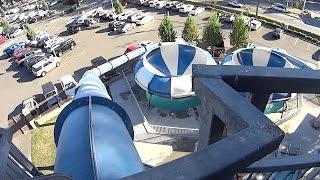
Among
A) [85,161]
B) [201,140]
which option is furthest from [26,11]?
[201,140]

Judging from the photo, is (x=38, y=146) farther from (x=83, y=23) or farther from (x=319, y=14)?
(x=319, y=14)

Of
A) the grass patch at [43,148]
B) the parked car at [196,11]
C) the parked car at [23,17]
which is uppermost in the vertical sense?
the parked car at [196,11]

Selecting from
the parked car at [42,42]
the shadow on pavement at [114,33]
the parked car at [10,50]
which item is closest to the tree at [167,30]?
the shadow on pavement at [114,33]

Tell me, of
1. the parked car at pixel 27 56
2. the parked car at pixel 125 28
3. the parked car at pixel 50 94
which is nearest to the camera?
the parked car at pixel 50 94

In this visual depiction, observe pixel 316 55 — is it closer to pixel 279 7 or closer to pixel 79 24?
pixel 279 7

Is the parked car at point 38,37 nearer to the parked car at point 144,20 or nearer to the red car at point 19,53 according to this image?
the red car at point 19,53
